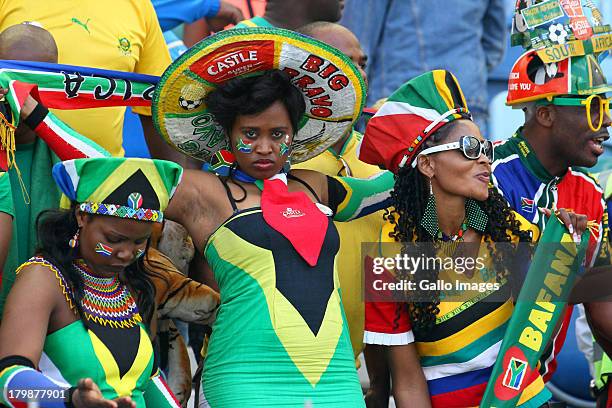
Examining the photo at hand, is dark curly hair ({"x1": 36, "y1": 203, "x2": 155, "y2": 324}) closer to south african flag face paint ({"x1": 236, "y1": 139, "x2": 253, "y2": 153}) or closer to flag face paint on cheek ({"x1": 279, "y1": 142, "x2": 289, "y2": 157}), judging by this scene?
south african flag face paint ({"x1": 236, "y1": 139, "x2": 253, "y2": 153})

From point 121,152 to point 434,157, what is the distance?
4.60 feet

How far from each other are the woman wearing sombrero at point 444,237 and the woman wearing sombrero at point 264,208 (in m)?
0.26

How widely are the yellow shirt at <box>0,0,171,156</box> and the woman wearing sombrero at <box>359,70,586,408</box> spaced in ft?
3.66

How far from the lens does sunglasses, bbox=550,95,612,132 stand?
5.59 meters

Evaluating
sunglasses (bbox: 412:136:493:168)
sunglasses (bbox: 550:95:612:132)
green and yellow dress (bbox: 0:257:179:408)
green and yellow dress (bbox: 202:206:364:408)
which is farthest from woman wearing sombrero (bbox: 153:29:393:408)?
sunglasses (bbox: 550:95:612:132)

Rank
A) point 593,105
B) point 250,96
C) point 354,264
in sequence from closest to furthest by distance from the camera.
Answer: point 250,96 → point 354,264 → point 593,105

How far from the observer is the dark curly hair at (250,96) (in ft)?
15.0

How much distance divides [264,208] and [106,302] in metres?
→ 0.68

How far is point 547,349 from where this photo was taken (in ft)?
16.6

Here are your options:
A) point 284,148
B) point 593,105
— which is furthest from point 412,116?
point 593,105

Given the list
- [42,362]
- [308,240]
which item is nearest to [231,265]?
[308,240]

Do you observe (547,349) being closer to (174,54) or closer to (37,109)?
(37,109)

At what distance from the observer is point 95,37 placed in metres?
5.26

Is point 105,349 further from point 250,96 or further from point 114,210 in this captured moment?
point 250,96
